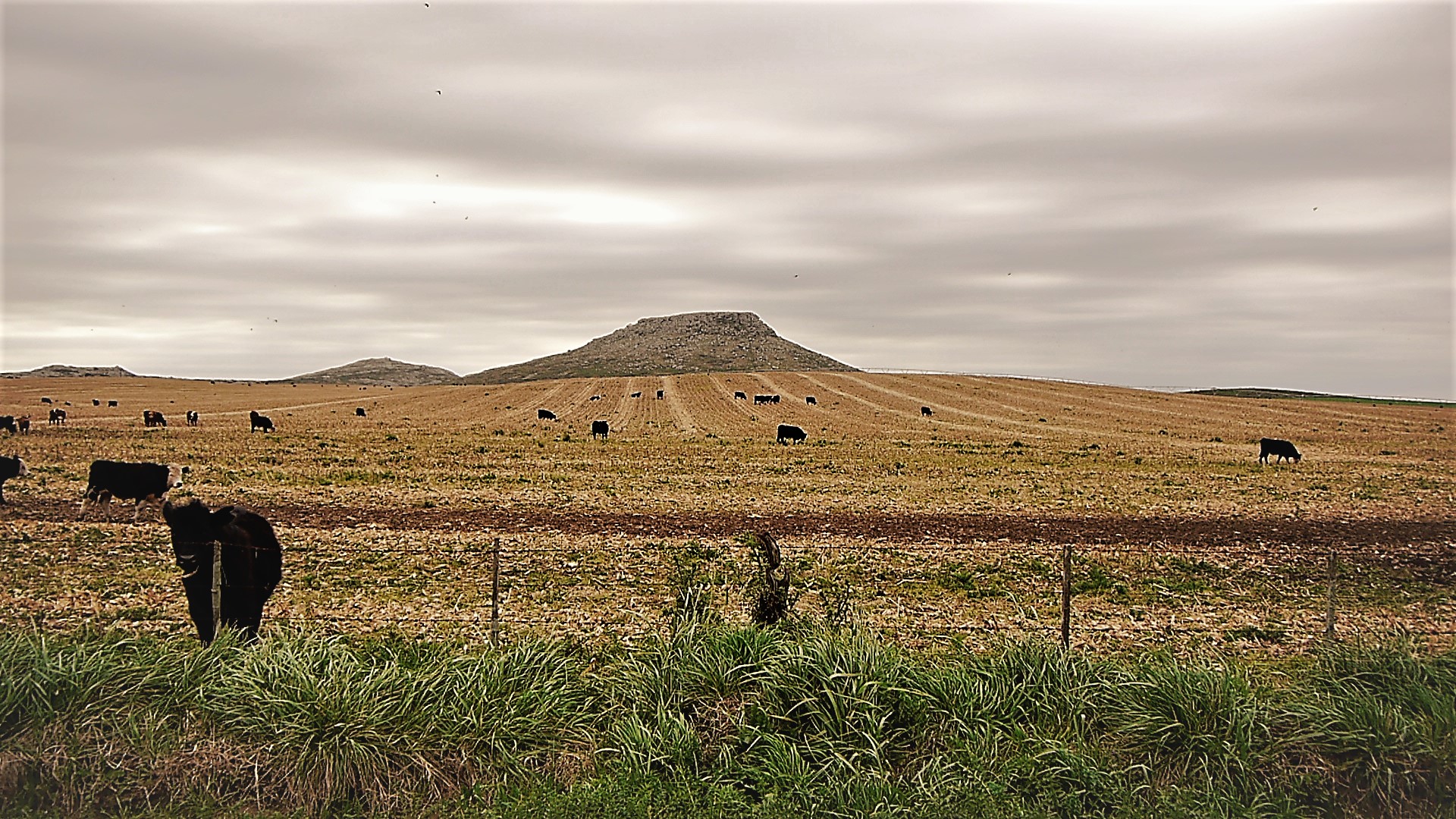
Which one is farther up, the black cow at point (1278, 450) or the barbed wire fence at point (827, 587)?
the black cow at point (1278, 450)

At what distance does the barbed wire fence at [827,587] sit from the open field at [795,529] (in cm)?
7

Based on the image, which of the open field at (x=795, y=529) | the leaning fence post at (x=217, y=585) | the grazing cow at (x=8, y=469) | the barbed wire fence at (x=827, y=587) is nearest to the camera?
the leaning fence post at (x=217, y=585)

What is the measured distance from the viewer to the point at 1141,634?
11195 millimetres

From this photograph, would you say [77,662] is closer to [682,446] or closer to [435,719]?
[435,719]

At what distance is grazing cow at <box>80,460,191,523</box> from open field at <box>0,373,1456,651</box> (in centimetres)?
106

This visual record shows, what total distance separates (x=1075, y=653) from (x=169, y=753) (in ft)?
27.1

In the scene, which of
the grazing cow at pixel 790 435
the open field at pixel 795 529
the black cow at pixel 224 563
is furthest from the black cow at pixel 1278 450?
the black cow at pixel 224 563

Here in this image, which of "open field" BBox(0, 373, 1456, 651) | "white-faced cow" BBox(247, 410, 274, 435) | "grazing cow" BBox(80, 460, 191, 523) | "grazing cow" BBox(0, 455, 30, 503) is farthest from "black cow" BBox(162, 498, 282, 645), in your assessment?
"white-faced cow" BBox(247, 410, 274, 435)

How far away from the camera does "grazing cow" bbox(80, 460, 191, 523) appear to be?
769 inches

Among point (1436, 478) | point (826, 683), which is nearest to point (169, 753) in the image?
point (826, 683)

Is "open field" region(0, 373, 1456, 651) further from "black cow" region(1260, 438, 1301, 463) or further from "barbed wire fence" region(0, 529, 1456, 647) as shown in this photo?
"black cow" region(1260, 438, 1301, 463)

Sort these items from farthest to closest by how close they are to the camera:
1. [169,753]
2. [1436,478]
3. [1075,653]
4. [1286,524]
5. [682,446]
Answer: [682,446]
[1436,478]
[1286,524]
[1075,653]
[169,753]

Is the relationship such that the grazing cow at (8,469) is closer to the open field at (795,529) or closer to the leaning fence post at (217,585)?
the open field at (795,529)

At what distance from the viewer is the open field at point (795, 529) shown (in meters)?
12.1
